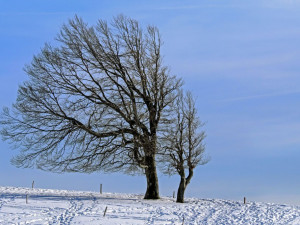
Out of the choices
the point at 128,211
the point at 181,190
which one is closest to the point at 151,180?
the point at 181,190

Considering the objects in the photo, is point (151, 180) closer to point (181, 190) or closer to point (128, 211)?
point (181, 190)

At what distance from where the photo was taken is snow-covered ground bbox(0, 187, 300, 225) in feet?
75.9

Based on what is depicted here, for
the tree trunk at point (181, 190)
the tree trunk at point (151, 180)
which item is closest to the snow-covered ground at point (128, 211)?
the tree trunk at point (181, 190)

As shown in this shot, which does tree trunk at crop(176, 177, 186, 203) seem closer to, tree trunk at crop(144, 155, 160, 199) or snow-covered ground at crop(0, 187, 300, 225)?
snow-covered ground at crop(0, 187, 300, 225)

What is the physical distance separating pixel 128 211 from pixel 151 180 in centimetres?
549

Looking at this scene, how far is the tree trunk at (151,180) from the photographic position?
30.2 metres

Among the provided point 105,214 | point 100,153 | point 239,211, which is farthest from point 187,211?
point 100,153

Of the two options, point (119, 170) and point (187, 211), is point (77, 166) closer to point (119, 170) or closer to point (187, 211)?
point (119, 170)

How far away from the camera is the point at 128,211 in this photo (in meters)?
25.2

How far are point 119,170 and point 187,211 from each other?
565 cm

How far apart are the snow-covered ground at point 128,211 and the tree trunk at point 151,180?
1.32m

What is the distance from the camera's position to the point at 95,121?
2936cm

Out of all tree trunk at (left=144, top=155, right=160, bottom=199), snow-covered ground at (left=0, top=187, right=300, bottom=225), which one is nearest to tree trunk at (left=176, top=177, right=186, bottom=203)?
snow-covered ground at (left=0, top=187, right=300, bottom=225)

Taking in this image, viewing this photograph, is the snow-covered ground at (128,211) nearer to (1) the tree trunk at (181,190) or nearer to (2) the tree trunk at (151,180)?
(1) the tree trunk at (181,190)
